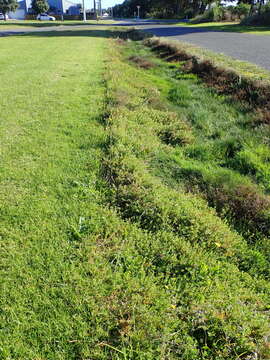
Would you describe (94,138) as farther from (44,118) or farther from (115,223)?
(115,223)

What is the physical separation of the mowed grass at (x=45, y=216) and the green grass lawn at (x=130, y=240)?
0.04 feet

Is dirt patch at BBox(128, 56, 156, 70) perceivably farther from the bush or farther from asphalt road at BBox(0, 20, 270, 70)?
the bush

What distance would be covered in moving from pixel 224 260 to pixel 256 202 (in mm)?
1022

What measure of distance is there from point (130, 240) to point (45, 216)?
1.06 m

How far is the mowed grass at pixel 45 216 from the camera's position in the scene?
2.10 meters

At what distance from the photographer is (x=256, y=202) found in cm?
344

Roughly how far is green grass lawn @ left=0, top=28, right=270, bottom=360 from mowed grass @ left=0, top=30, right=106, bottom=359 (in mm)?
13

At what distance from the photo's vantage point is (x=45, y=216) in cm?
322

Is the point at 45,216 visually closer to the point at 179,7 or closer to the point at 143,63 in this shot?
the point at 143,63

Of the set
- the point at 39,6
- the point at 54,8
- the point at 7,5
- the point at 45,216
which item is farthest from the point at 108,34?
the point at 54,8

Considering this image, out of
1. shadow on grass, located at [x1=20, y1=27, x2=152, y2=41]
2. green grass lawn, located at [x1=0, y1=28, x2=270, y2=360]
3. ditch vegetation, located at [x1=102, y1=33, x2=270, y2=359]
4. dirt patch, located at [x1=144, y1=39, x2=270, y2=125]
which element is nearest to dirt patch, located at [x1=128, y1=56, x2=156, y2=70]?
dirt patch, located at [x1=144, y1=39, x2=270, y2=125]

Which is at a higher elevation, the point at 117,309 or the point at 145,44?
the point at 145,44

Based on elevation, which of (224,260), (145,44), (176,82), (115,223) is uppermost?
(145,44)

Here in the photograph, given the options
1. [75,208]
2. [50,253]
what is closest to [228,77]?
[75,208]
